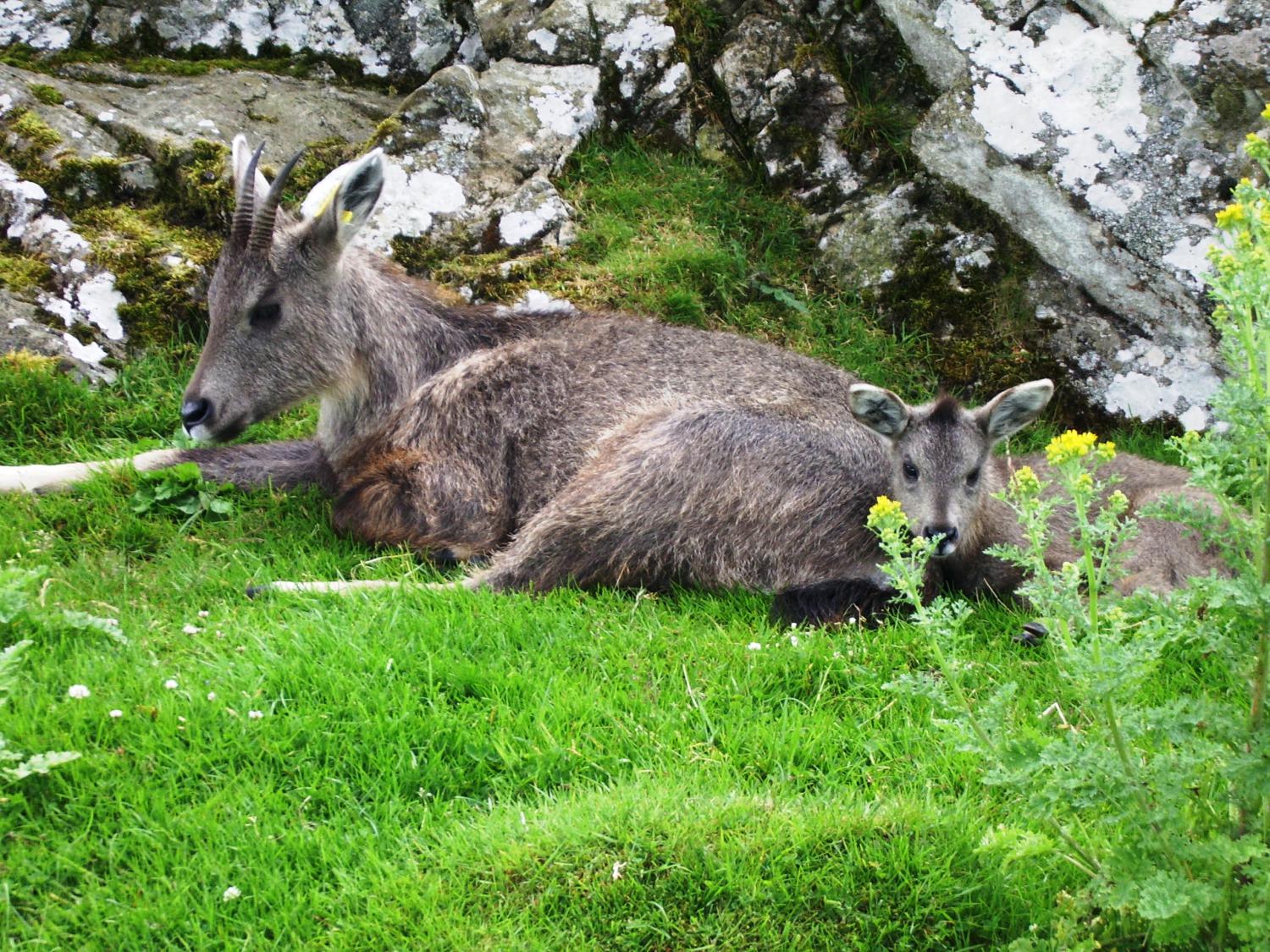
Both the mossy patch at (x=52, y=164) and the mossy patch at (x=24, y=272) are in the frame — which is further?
the mossy patch at (x=52, y=164)

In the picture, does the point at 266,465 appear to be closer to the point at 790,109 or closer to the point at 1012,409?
the point at 1012,409

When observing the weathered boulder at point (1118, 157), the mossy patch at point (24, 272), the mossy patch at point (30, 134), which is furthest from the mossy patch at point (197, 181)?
the weathered boulder at point (1118, 157)

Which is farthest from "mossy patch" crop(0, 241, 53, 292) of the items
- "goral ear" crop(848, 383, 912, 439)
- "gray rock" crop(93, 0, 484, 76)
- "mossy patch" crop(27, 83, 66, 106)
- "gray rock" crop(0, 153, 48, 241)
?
"goral ear" crop(848, 383, 912, 439)

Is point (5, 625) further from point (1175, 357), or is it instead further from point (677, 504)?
point (1175, 357)

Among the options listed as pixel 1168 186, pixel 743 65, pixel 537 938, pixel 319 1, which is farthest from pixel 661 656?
pixel 319 1

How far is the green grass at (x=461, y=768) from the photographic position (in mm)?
4109

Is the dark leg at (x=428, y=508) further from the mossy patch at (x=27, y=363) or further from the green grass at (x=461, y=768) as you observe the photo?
the mossy patch at (x=27, y=363)

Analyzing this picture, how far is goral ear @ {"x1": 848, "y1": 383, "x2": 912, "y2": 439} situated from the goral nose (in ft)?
11.5

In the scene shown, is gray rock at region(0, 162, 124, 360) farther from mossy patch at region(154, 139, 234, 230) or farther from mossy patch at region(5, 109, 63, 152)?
mossy patch at region(154, 139, 234, 230)

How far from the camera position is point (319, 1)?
1000 cm

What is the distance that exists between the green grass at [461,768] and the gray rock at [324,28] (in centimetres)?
455

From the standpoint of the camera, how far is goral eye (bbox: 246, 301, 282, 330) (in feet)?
23.2

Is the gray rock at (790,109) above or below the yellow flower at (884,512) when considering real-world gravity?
above

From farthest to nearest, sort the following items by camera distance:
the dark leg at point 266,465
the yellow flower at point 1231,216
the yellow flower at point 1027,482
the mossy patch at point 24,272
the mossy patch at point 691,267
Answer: the mossy patch at point 691,267
the mossy patch at point 24,272
the dark leg at point 266,465
the yellow flower at point 1027,482
the yellow flower at point 1231,216
